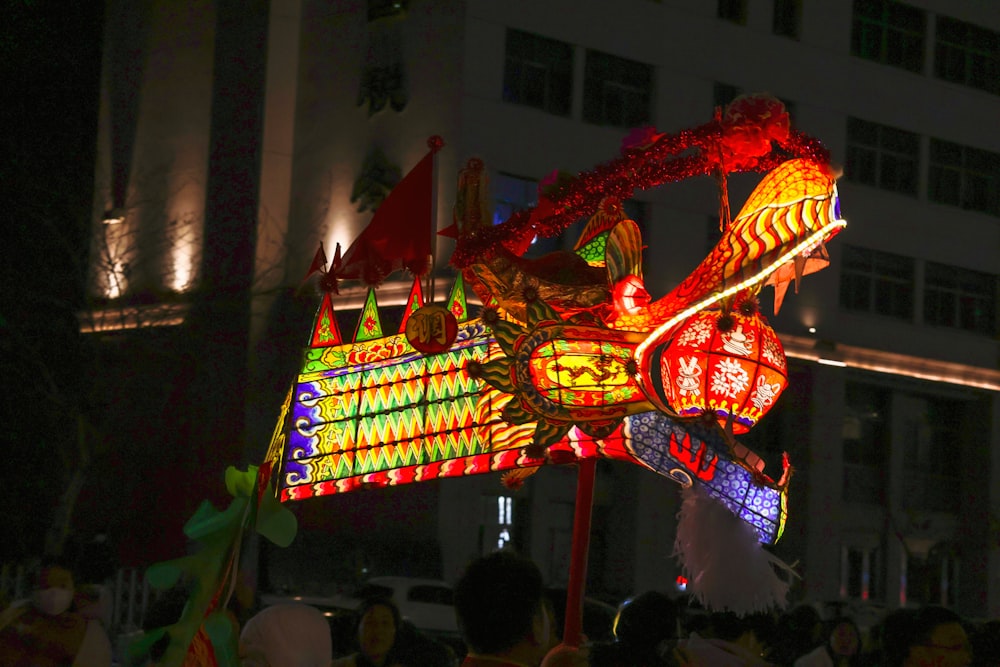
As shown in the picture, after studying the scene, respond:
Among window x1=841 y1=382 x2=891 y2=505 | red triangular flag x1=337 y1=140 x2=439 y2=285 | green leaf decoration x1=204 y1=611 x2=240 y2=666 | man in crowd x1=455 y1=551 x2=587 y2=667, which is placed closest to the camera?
man in crowd x1=455 y1=551 x2=587 y2=667

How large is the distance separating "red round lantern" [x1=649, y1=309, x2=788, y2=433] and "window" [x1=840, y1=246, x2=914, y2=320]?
1616cm

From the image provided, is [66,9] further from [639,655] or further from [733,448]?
[639,655]

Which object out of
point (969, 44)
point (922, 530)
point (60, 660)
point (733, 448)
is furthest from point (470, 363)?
point (969, 44)

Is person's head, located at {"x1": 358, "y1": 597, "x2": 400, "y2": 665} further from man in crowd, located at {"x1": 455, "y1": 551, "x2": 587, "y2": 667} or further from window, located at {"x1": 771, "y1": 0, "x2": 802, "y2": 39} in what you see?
window, located at {"x1": 771, "y1": 0, "x2": 802, "y2": 39}

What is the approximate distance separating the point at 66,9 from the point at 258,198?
19.4 feet

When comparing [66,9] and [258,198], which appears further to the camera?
[66,9]

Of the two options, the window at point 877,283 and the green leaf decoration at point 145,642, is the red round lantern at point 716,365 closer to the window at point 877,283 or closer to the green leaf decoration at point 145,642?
the green leaf decoration at point 145,642

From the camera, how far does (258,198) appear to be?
20688mm

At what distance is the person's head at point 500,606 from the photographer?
3.56 metres

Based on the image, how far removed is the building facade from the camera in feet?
64.4

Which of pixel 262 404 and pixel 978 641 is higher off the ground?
pixel 262 404

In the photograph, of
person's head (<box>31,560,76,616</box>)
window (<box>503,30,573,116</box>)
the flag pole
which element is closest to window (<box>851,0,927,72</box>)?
window (<box>503,30,573,116</box>)

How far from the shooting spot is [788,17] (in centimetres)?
2239

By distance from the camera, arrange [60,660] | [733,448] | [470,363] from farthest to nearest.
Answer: [470,363], [733,448], [60,660]
